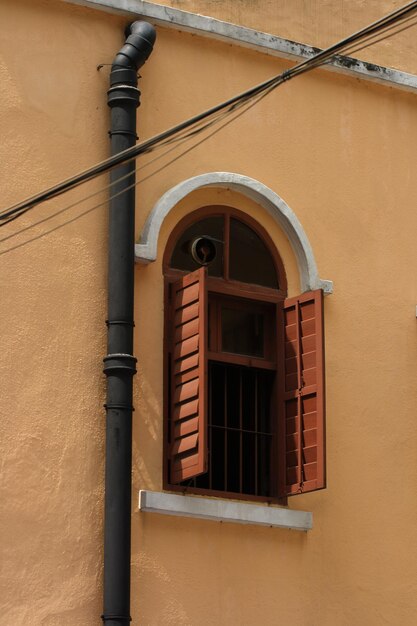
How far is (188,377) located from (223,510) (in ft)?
3.34

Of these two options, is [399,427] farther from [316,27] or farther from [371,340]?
[316,27]

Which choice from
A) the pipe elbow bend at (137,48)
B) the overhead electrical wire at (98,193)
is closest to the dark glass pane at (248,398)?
the overhead electrical wire at (98,193)

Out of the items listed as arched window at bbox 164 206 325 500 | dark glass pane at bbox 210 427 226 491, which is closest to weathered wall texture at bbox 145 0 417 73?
arched window at bbox 164 206 325 500

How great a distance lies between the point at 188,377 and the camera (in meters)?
11.9

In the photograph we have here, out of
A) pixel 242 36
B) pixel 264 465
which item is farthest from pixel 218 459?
pixel 242 36

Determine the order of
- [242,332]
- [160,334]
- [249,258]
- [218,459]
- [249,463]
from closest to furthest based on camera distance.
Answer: [160,334]
[218,459]
[249,463]
[242,332]
[249,258]

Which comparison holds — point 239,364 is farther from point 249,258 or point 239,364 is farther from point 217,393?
point 249,258

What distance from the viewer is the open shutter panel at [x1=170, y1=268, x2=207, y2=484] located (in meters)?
11.6

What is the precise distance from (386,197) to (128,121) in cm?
260

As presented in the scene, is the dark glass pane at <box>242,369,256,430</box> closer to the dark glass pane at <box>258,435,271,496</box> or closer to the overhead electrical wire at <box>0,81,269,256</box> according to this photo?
the dark glass pane at <box>258,435,271,496</box>

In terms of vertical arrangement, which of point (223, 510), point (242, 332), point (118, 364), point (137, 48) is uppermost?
point (137, 48)

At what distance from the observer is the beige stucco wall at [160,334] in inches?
444

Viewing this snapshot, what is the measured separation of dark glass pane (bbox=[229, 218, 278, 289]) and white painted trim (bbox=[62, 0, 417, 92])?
149cm

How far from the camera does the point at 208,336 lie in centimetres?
1241
